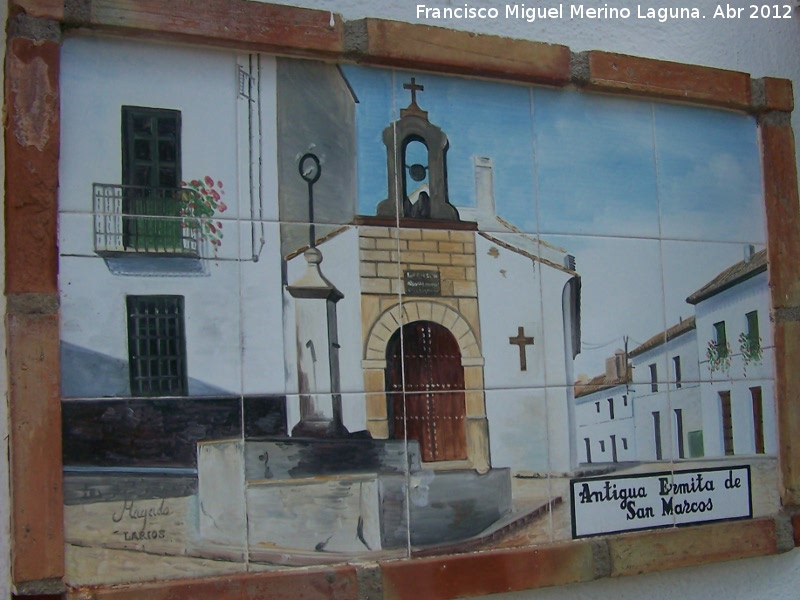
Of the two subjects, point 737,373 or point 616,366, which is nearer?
point 616,366

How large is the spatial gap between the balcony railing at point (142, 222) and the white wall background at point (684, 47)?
36.8 inches

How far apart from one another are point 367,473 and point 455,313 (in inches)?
28.5

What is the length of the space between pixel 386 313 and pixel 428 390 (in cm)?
35

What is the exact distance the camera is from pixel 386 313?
3.61 metres

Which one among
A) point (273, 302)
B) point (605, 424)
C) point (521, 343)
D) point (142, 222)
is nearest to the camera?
point (142, 222)

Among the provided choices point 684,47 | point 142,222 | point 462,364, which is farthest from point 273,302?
point 684,47

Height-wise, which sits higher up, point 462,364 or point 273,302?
point 273,302

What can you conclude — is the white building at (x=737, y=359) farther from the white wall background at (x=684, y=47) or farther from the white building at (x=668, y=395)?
the white wall background at (x=684, y=47)

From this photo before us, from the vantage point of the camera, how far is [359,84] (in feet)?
11.9

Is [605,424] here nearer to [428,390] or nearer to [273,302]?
[428,390]

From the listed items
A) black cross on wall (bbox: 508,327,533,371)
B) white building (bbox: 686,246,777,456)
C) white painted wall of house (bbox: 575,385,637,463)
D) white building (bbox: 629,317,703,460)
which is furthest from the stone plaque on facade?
white building (bbox: 686,246,777,456)

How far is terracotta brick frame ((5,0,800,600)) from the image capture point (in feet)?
9.84

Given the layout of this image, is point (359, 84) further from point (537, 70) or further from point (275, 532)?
point (275, 532)

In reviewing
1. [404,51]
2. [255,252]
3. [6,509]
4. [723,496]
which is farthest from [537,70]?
[6,509]
